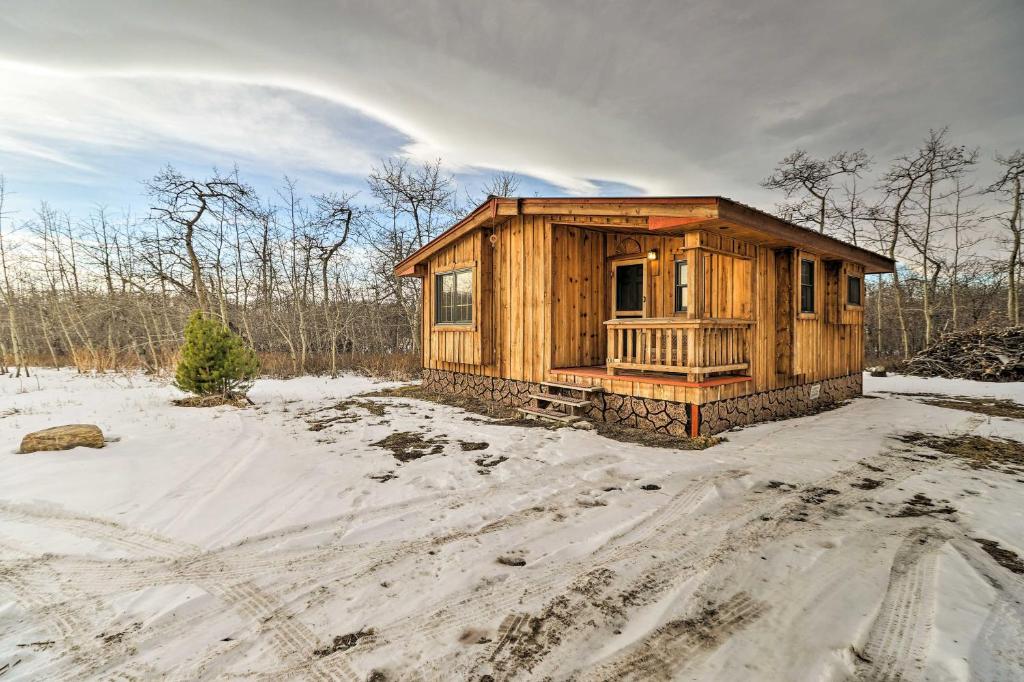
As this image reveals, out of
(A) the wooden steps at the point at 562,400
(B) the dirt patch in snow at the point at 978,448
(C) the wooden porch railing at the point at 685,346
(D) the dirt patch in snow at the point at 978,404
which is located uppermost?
(C) the wooden porch railing at the point at 685,346

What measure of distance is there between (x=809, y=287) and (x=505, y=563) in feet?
27.5

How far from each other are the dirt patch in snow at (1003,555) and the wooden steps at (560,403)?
432 centimetres

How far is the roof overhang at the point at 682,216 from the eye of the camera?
548 cm

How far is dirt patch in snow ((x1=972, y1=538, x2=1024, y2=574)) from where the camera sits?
8.46 ft

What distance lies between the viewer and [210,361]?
8.31m

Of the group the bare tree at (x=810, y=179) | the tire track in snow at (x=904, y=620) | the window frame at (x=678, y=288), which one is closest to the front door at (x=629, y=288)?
the window frame at (x=678, y=288)

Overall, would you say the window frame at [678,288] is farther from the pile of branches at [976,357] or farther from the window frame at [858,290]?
the pile of branches at [976,357]

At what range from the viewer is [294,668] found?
1802 mm

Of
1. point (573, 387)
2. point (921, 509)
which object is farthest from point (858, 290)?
point (921, 509)

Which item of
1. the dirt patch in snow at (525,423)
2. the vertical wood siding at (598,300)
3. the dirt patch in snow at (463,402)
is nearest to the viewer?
the dirt patch in snow at (525,423)

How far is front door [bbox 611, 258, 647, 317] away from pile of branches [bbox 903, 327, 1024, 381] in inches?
450

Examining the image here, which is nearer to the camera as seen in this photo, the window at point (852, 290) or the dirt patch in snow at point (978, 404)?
the dirt patch in snow at point (978, 404)

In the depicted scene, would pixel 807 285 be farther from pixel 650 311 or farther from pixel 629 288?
pixel 629 288

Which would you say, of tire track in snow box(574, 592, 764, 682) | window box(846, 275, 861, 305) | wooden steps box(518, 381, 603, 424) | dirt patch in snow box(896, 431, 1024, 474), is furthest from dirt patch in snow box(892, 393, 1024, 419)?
tire track in snow box(574, 592, 764, 682)
